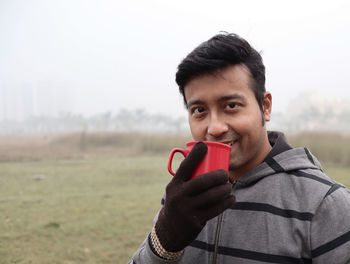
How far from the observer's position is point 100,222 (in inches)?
139

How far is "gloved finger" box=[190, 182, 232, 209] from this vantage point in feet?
2.82

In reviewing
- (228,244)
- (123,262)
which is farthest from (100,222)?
(228,244)

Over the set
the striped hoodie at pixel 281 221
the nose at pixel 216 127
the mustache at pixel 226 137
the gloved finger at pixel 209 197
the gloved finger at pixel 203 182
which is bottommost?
the striped hoodie at pixel 281 221

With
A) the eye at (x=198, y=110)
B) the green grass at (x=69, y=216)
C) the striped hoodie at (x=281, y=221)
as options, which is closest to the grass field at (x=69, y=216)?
the green grass at (x=69, y=216)

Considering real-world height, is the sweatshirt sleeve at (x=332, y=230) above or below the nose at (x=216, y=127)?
below

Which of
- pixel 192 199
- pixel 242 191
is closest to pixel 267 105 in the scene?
pixel 242 191

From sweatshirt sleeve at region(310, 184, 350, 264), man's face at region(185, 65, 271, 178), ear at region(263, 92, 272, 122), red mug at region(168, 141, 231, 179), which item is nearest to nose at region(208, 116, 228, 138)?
man's face at region(185, 65, 271, 178)

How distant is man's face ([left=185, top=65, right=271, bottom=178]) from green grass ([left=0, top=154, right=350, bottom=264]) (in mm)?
1586

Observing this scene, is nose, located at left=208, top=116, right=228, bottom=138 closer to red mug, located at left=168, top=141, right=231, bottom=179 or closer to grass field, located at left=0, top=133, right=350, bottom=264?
red mug, located at left=168, top=141, right=231, bottom=179

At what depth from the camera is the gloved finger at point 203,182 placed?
0.85 meters

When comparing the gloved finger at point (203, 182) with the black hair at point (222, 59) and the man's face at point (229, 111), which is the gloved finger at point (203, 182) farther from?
the black hair at point (222, 59)

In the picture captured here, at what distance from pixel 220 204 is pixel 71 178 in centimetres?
A: 491

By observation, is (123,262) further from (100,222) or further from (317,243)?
(317,243)

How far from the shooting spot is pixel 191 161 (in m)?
0.88
